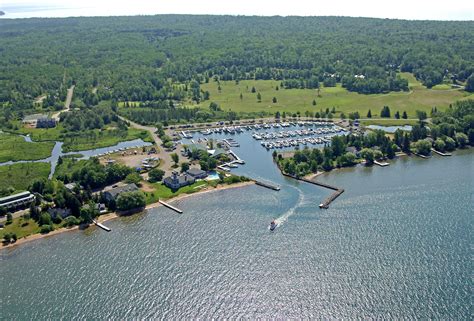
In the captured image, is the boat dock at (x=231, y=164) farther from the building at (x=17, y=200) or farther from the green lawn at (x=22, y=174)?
the building at (x=17, y=200)

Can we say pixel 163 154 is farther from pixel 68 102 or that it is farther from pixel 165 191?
pixel 68 102

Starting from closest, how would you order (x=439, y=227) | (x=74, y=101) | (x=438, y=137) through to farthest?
(x=439, y=227)
(x=438, y=137)
(x=74, y=101)

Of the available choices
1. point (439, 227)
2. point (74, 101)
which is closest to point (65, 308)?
point (439, 227)

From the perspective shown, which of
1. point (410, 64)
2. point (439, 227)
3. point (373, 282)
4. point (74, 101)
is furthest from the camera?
point (410, 64)

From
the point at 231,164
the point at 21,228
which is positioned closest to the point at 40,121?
the point at 231,164

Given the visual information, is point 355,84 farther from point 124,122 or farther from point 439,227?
point 439,227

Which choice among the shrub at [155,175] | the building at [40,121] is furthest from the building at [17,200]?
the building at [40,121]
